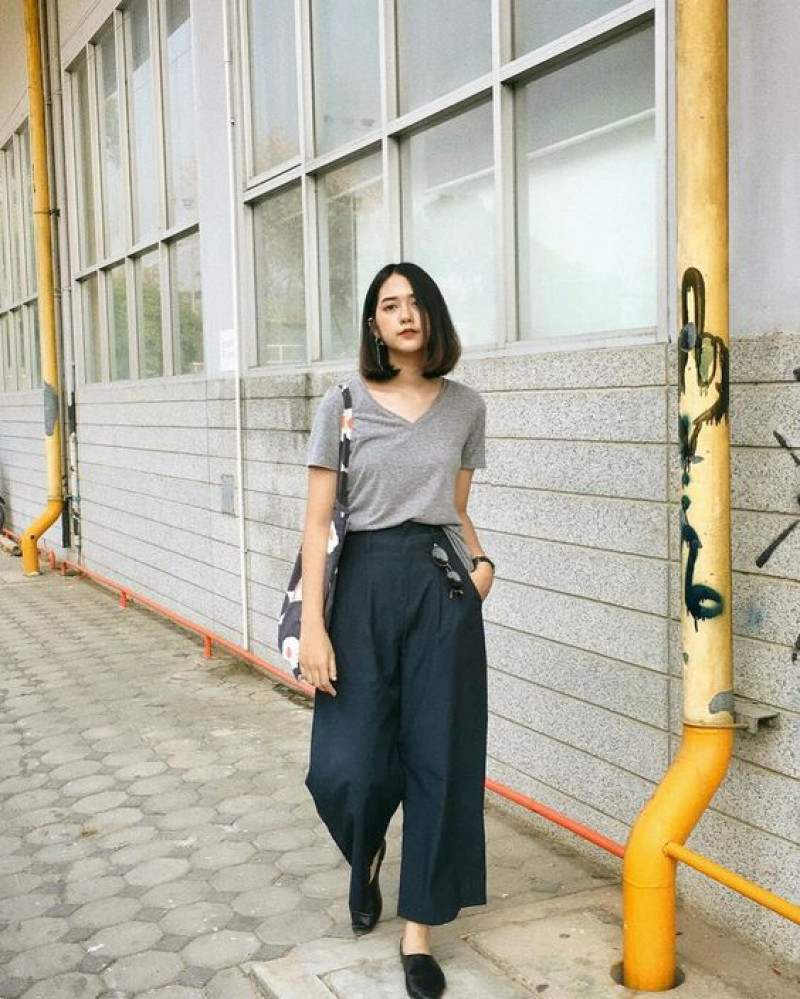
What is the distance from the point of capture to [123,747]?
503 centimetres

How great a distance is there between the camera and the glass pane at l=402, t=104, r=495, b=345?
168 inches

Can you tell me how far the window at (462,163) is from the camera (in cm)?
358

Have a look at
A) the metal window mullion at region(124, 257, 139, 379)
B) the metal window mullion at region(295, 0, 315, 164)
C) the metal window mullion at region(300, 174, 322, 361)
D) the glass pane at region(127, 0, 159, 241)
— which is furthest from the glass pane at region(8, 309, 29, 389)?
the metal window mullion at region(295, 0, 315, 164)

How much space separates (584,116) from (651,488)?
4.49ft

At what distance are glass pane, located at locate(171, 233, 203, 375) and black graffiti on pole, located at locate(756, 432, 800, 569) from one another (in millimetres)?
5132

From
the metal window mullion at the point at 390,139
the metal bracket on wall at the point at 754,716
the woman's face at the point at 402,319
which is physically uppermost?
the metal window mullion at the point at 390,139

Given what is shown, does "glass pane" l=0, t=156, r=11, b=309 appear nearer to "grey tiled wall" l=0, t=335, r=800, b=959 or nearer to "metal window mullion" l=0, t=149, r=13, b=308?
"metal window mullion" l=0, t=149, r=13, b=308

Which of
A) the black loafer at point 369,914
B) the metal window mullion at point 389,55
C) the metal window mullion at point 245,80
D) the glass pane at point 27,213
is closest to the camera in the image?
the black loafer at point 369,914

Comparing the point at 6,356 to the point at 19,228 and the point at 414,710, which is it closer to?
the point at 19,228

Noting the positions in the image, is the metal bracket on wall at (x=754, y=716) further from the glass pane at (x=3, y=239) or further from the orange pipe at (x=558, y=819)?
the glass pane at (x=3, y=239)

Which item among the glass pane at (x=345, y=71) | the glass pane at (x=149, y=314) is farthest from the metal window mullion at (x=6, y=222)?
the glass pane at (x=345, y=71)

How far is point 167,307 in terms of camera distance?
800cm

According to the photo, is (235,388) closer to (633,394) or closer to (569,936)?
(633,394)

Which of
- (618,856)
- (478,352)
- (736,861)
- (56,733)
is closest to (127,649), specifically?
(56,733)
